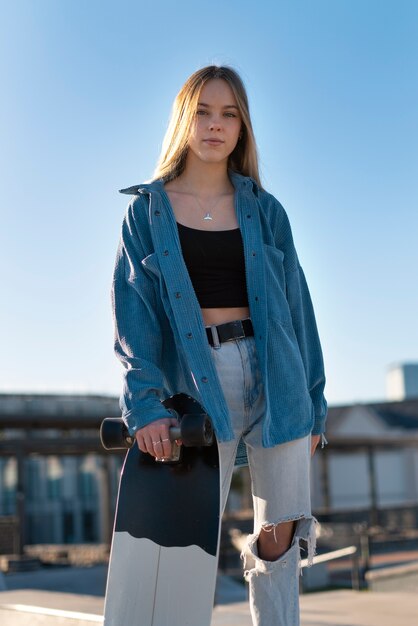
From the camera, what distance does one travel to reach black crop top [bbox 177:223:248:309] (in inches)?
87.5

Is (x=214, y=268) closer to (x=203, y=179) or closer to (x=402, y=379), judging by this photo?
(x=203, y=179)

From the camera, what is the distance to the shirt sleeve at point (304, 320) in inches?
92.3

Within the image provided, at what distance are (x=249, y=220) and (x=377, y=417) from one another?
1627 inches

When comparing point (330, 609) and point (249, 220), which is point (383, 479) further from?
point (249, 220)

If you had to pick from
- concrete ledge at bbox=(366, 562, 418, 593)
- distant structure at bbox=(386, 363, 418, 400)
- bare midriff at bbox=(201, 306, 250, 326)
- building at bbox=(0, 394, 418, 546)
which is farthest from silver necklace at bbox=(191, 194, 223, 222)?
distant structure at bbox=(386, 363, 418, 400)

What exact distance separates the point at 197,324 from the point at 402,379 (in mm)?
174914

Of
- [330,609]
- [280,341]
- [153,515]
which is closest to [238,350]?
[280,341]

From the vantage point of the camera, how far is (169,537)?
6.74 feet

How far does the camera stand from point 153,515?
2.07m

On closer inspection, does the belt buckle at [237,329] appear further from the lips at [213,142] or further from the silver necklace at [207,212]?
the lips at [213,142]

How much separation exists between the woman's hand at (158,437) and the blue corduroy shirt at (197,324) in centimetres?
2

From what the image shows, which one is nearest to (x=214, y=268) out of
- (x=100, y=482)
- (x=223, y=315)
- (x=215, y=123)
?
(x=223, y=315)

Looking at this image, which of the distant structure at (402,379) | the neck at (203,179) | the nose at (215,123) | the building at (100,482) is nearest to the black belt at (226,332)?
the neck at (203,179)

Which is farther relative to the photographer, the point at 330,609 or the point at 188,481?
the point at 330,609
